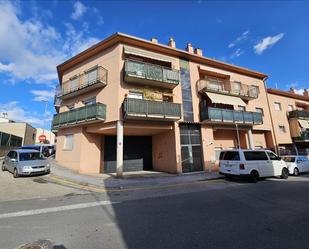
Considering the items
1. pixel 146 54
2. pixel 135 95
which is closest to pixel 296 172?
pixel 135 95

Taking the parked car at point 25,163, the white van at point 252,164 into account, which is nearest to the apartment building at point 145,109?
the parked car at point 25,163

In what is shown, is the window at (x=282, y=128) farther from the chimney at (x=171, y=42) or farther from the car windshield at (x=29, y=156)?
the car windshield at (x=29, y=156)

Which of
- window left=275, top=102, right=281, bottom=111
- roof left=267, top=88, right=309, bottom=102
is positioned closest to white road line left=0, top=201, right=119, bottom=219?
roof left=267, top=88, right=309, bottom=102

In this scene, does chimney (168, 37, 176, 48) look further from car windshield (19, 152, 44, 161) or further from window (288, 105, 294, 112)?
window (288, 105, 294, 112)

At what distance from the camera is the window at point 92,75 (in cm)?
1659

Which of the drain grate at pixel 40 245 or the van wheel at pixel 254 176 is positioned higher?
the van wheel at pixel 254 176

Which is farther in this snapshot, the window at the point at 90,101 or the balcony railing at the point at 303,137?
the balcony railing at the point at 303,137

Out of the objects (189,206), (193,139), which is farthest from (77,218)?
(193,139)

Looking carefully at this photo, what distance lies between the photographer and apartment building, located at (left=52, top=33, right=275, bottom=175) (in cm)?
1525

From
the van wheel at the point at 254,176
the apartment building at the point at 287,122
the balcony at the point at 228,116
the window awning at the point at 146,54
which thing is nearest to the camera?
the van wheel at the point at 254,176

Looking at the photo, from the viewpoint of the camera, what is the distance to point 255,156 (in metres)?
12.5

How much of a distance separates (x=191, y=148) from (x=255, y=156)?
582 cm

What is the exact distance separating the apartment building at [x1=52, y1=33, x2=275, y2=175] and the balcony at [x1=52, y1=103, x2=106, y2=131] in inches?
3.3

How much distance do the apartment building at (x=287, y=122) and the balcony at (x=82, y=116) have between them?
21.4 meters
